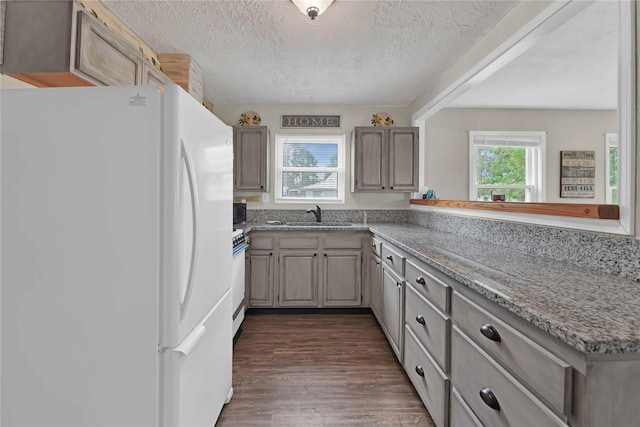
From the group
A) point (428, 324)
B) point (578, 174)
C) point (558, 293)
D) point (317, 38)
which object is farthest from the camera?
point (578, 174)

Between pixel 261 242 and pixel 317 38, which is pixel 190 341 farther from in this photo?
pixel 317 38

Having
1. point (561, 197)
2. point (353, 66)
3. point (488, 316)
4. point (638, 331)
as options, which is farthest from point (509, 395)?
point (561, 197)

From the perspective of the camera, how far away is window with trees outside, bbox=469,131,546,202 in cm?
441

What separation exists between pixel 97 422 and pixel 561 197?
547 cm

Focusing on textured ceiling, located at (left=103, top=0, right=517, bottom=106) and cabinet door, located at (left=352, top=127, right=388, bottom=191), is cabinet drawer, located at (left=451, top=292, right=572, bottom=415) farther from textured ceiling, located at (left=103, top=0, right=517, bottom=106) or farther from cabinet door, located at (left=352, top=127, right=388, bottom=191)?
cabinet door, located at (left=352, top=127, right=388, bottom=191)

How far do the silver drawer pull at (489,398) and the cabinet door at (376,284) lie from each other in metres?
1.73

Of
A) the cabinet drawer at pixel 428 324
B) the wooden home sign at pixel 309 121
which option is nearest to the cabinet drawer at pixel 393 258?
the cabinet drawer at pixel 428 324

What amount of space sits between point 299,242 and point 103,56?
2.22 metres

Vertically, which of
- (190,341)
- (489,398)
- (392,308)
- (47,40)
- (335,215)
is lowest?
(392,308)

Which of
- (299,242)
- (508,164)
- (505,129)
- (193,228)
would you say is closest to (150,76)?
(193,228)

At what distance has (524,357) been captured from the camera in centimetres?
90

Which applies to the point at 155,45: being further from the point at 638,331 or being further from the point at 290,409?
the point at 638,331

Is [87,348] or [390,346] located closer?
[87,348]

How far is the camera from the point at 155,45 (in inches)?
99.4
